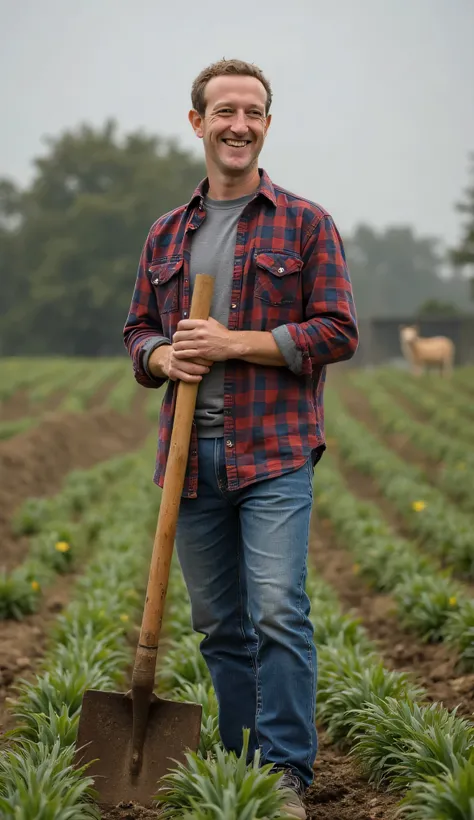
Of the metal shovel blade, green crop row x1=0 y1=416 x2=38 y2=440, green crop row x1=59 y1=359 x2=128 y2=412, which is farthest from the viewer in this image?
green crop row x1=59 y1=359 x2=128 y2=412

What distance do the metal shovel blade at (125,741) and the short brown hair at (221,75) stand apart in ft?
6.75

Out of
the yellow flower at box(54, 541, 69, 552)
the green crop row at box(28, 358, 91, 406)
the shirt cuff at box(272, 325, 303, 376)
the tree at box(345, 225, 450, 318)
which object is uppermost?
the tree at box(345, 225, 450, 318)

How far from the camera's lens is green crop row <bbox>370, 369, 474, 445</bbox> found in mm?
17406

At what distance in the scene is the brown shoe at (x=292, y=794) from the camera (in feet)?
9.77

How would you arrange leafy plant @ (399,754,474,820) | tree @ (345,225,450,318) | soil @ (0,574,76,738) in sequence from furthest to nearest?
1. tree @ (345,225,450,318)
2. soil @ (0,574,76,738)
3. leafy plant @ (399,754,474,820)

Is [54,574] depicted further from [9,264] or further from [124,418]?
[9,264]

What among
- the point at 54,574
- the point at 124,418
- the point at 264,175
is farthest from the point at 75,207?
the point at 264,175

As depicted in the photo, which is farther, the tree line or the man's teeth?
the tree line

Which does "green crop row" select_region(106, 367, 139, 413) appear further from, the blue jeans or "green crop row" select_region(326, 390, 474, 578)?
the blue jeans

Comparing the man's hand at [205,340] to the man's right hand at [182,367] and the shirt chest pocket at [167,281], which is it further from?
the shirt chest pocket at [167,281]

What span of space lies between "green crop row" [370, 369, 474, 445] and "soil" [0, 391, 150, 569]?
18.8ft

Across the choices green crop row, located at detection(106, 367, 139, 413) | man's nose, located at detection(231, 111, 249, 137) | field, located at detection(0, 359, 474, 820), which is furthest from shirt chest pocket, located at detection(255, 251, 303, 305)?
green crop row, located at detection(106, 367, 139, 413)

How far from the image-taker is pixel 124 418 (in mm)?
21453

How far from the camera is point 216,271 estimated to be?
134 inches
